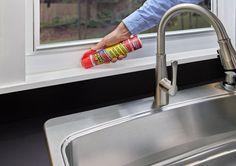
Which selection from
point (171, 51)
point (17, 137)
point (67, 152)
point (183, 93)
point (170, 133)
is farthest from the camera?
point (171, 51)

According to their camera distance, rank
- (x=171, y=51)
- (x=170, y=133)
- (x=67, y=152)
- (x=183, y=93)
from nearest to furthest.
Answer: (x=67, y=152), (x=170, y=133), (x=183, y=93), (x=171, y=51)

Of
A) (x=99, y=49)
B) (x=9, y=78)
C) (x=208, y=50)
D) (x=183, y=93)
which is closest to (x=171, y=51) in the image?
(x=208, y=50)

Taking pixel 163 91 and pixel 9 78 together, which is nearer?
pixel 9 78

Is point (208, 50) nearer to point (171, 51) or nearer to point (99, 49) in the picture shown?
point (171, 51)

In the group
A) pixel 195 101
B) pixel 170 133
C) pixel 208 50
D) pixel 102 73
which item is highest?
pixel 208 50

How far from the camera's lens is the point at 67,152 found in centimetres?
78

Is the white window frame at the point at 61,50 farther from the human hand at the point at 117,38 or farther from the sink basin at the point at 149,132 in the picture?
the sink basin at the point at 149,132

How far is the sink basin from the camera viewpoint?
0.86m

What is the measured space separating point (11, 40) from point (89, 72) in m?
0.30

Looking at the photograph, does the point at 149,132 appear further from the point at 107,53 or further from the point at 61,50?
the point at 61,50

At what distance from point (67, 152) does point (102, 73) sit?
0.36 meters

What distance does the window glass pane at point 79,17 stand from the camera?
3.65ft

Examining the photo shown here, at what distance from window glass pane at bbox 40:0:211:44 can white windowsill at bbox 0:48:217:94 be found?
6.7 inches

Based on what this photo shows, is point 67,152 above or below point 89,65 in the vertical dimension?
below
